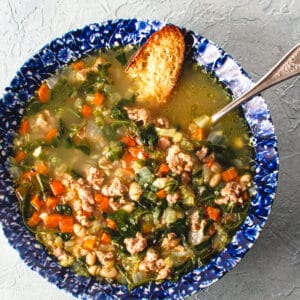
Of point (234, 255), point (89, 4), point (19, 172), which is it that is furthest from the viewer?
point (89, 4)

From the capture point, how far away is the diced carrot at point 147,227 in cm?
390

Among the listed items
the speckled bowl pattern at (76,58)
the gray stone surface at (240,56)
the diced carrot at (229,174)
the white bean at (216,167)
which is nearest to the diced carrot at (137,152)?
the white bean at (216,167)

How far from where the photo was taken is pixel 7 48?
4543mm

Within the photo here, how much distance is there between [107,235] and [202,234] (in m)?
0.70

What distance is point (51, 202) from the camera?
3.95 meters

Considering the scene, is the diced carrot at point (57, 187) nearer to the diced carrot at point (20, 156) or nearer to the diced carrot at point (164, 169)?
the diced carrot at point (20, 156)

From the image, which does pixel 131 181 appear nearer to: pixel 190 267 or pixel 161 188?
pixel 161 188

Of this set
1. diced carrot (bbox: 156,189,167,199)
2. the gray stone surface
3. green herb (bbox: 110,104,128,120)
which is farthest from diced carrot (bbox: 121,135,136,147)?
the gray stone surface

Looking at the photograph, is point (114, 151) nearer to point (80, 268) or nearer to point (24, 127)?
point (24, 127)

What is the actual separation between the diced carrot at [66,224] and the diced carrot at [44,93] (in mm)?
934

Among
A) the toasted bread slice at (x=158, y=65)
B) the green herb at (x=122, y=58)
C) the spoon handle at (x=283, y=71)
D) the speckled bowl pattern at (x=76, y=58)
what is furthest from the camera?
the green herb at (x=122, y=58)

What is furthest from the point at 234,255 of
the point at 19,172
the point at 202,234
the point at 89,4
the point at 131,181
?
the point at 89,4

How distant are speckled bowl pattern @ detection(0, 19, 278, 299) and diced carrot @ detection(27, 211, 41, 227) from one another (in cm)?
6

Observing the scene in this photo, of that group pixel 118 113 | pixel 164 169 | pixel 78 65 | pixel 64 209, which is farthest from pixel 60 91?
pixel 164 169
